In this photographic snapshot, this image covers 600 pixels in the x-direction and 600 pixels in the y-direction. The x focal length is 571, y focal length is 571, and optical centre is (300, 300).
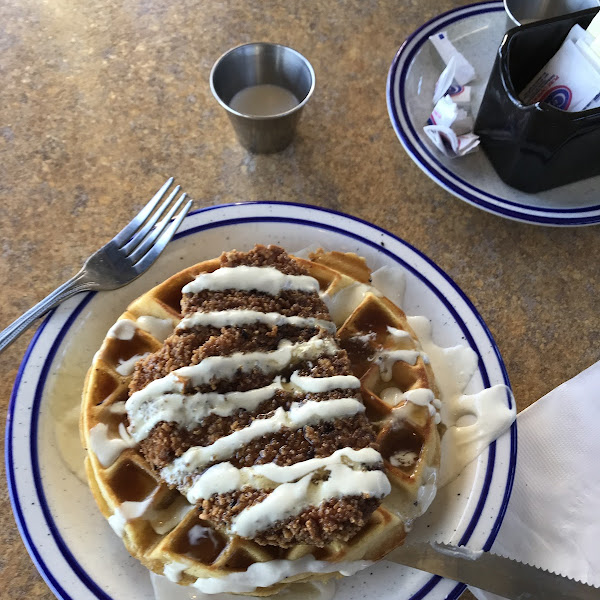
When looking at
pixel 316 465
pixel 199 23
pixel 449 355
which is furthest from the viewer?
pixel 199 23

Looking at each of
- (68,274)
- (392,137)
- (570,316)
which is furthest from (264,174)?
(570,316)

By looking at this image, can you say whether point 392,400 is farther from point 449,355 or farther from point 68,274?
point 68,274

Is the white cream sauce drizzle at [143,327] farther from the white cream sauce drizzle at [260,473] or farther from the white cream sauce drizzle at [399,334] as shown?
the white cream sauce drizzle at [399,334]

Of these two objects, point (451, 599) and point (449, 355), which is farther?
point (449, 355)

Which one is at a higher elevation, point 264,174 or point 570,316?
point 264,174

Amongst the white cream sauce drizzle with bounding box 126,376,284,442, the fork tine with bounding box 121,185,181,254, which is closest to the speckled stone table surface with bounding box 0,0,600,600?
the fork tine with bounding box 121,185,181,254

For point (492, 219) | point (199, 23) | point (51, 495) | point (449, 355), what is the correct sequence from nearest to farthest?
point (51, 495), point (449, 355), point (492, 219), point (199, 23)

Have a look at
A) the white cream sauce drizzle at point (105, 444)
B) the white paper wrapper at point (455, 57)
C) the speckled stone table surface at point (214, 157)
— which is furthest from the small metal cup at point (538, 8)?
the white cream sauce drizzle at point (105, 444)
